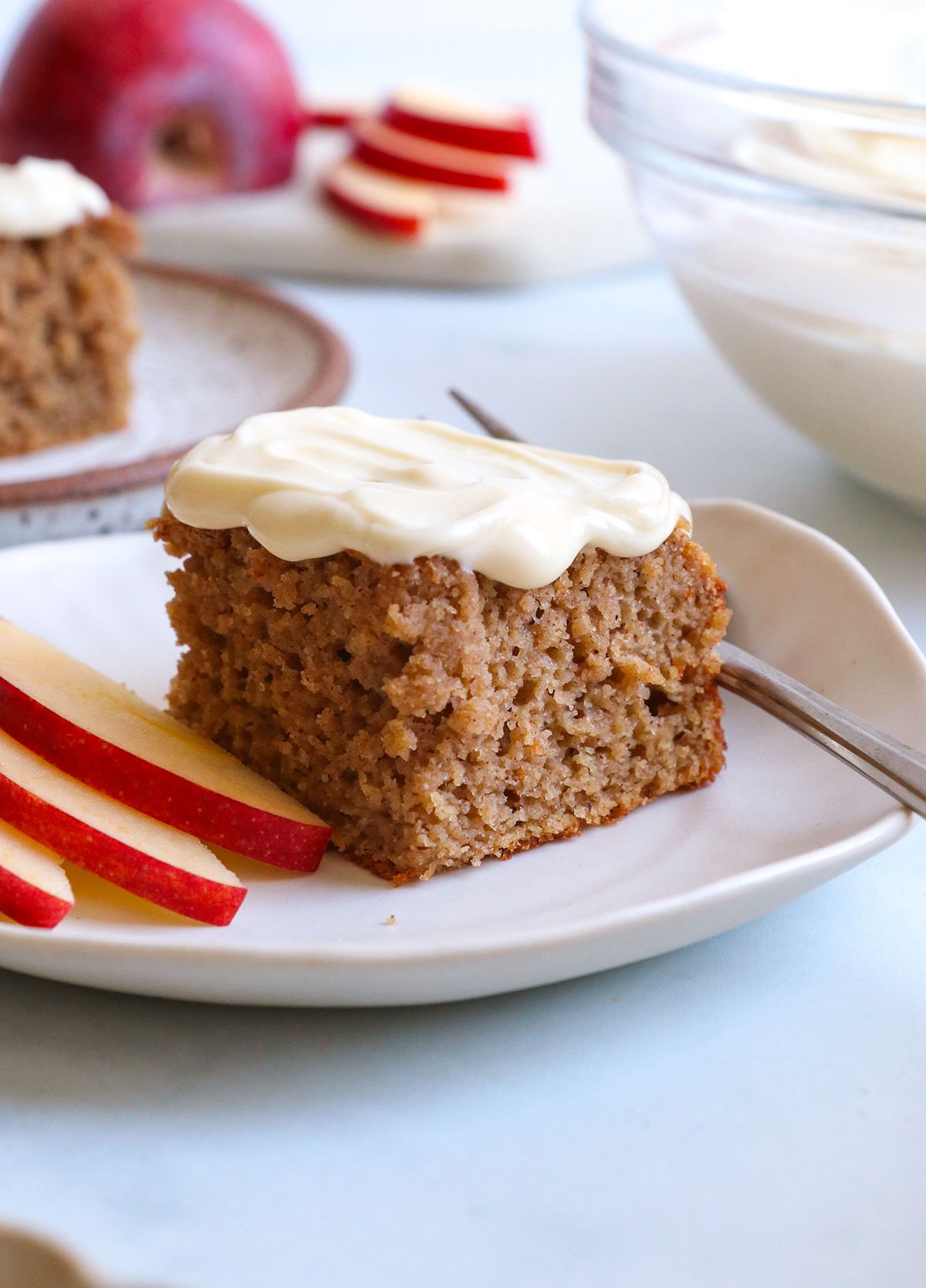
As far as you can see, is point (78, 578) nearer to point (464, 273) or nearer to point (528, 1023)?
point (528, 1023)

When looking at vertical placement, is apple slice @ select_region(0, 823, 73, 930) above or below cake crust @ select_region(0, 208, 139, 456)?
above

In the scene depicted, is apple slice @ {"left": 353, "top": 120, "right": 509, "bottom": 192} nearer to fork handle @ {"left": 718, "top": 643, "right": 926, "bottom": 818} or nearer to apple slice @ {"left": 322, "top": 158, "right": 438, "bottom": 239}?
apple slice @ {"left": 322, "top": 158, "right": 438, "bottom": 239}

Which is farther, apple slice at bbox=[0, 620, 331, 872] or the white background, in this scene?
apple slice at bbox=[0, 620, 331, 872]

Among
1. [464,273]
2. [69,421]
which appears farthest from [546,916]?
[464,273]

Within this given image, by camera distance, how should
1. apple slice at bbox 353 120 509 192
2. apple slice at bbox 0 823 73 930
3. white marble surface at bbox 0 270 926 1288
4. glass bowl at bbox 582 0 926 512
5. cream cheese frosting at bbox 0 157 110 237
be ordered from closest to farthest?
white marble surface at bbox 0 270 926 1288
apple slice at bbox 0 823 73 930
glass bowl at bbox 582 0 926 512
cream cheese frosting at bbox 0 157 110 237
apple slice at bbox 353 120 509 192

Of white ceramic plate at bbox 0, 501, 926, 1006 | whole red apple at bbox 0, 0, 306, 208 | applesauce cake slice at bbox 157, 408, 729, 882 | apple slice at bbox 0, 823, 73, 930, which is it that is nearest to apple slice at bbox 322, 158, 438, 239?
whole red apple at bbox 0, 0, 306, 208

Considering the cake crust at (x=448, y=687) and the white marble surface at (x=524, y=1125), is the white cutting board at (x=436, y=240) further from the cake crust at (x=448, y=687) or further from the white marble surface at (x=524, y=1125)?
the white marble surface at (x=524, y=1125)

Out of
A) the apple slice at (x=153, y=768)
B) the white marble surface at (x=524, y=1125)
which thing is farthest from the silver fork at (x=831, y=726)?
the apple slice at (x=153, y=768)
